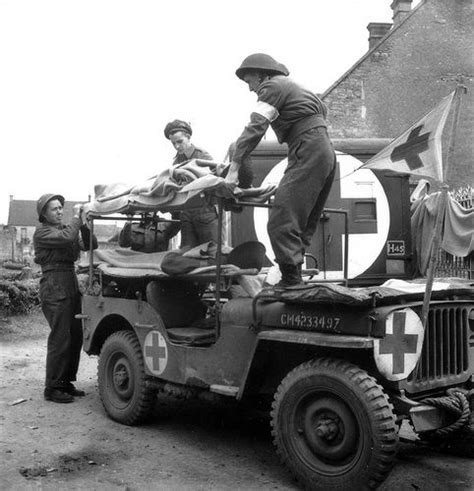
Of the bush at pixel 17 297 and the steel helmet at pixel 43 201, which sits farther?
the bush at pixel 17 297

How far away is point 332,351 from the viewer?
4.17 metres

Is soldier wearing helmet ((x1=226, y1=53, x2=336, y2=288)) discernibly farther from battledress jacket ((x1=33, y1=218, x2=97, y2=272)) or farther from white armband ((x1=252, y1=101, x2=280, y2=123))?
battledress jacket ((x1=33, y1=218, x2=97, y2=272))

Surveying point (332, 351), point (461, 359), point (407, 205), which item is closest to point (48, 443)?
point (332, 351)

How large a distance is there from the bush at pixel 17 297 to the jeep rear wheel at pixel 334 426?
28.7 ft

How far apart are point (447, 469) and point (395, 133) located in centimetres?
1812

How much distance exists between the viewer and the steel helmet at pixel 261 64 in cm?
478

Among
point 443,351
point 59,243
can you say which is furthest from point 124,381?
point 443,351

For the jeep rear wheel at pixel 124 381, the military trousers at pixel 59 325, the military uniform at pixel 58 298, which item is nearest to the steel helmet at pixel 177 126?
the military uniform at pixel 58 298

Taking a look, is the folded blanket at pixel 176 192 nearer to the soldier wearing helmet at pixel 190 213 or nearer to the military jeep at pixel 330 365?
the military jeep at pixel 330 365

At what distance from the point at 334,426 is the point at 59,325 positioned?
367 centimetres

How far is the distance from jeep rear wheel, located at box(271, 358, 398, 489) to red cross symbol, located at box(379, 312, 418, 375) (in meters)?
0.19

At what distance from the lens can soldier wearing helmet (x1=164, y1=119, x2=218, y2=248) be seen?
21.5 ft

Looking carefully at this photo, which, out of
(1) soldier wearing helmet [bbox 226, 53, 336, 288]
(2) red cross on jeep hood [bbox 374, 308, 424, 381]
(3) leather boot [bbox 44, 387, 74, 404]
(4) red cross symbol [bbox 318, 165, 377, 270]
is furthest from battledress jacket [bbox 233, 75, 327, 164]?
(4) red cross symbol [bbox 318, 165, 377, 270]

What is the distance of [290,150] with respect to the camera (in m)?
4.78
